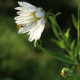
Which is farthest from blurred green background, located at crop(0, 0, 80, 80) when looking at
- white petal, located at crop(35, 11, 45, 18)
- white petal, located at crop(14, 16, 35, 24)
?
white petal, located at crop(35, 11, 45, 18)

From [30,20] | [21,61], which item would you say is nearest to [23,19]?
[30,20]

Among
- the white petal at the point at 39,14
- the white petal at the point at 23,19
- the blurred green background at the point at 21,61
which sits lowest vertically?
the blurred green background at the point at 21,61

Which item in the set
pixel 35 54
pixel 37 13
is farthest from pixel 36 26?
pixel 35 54

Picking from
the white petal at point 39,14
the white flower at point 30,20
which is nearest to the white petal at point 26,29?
the white flower at point 30,20

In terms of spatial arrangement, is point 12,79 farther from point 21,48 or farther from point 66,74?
point 66,74

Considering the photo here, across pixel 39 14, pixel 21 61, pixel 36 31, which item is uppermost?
pixel 39 14

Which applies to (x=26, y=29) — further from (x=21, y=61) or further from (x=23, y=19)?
(x=21, y=61)

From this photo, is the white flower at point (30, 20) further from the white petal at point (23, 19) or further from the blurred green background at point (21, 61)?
the blurred green background at point (21, 61)

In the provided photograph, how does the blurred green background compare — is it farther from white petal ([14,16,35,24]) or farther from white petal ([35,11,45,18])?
white petal ([35,11,45,18])
